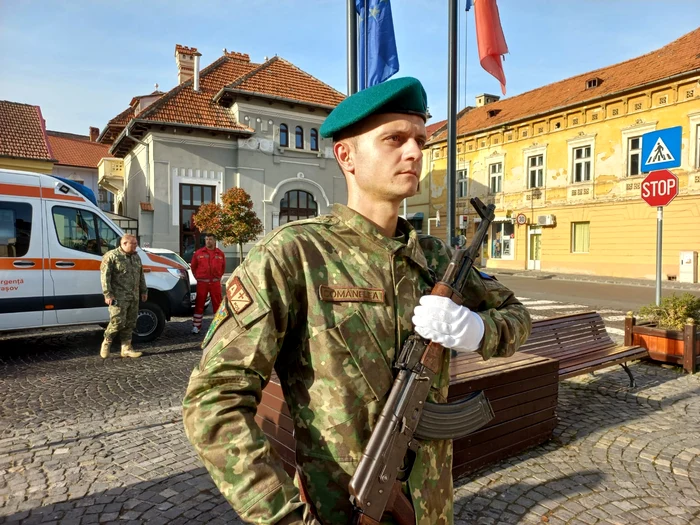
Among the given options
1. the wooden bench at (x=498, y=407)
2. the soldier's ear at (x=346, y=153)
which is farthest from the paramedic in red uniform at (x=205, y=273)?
the soldier's ear at (x=346, y=153)

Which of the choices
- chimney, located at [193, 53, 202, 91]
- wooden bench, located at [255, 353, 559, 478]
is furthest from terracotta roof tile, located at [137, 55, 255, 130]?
wooden bench, located at [255, 353, 559, 478]

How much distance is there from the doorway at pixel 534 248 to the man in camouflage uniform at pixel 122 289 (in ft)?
76.4

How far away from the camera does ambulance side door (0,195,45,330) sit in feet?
23.2

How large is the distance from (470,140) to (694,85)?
12474 millimetres

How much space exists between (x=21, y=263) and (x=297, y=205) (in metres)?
17.9

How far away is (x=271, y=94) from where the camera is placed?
23047 millimetres

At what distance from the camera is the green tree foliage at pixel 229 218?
19.5 metres

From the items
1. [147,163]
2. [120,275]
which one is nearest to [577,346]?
[120,275]

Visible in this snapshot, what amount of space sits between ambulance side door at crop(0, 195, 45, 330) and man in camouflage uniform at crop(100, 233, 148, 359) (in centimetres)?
104

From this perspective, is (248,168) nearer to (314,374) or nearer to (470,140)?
(470,140)

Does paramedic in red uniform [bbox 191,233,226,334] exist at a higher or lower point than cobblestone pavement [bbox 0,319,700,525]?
higher

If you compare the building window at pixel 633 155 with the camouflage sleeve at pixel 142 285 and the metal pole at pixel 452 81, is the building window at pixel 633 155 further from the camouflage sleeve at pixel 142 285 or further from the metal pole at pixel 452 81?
the camouflage sleeve at pixel 142 285

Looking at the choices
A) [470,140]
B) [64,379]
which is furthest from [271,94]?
[64,379]

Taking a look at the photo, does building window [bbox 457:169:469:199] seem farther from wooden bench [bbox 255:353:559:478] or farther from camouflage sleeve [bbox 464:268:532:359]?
camouflage sleeve [bbox 464:268:532:359]
